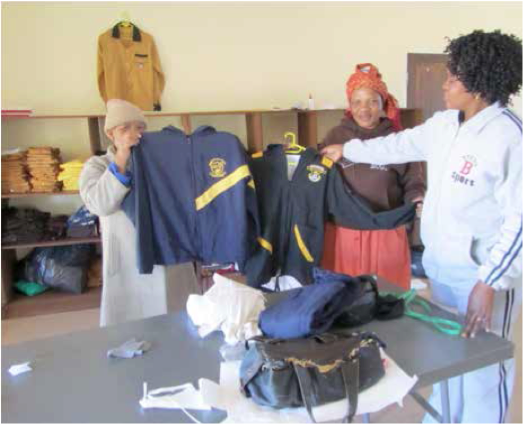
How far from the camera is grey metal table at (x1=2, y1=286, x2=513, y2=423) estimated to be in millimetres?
956

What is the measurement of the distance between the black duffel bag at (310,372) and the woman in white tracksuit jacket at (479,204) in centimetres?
40

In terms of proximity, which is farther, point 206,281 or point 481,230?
point 206,281

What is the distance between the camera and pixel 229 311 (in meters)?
1.27

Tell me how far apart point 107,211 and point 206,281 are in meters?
1.89

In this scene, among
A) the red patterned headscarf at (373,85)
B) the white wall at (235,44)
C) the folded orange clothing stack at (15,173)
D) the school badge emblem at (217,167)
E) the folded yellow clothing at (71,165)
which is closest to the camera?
the school badge emblem at (217,167)

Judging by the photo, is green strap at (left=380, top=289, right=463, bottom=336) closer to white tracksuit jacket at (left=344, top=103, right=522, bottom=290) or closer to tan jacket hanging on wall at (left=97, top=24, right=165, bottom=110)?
white tracksuit jacket at (left=344, top=103, right=522, bottom=290)

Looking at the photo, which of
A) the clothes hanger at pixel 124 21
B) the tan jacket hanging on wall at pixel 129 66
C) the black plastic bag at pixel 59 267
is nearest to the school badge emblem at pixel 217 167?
the tan jacket hanging on wall at pixel 129 66

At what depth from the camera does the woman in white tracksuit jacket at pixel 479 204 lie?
1.25m

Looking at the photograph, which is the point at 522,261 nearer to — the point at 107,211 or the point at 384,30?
the point at 107,211

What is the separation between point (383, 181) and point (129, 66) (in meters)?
2.57

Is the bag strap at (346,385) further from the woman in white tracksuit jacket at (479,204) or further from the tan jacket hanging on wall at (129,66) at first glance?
the tan jacket hanging on wall at (129,66)

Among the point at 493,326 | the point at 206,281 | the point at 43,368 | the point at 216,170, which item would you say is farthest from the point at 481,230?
the point at 206,281

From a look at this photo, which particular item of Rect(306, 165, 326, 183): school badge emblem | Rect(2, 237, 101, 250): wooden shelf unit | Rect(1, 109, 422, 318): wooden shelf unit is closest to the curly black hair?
Rect(306, 165, 326, 183): school badge emblem

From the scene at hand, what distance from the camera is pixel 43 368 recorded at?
1.13m
